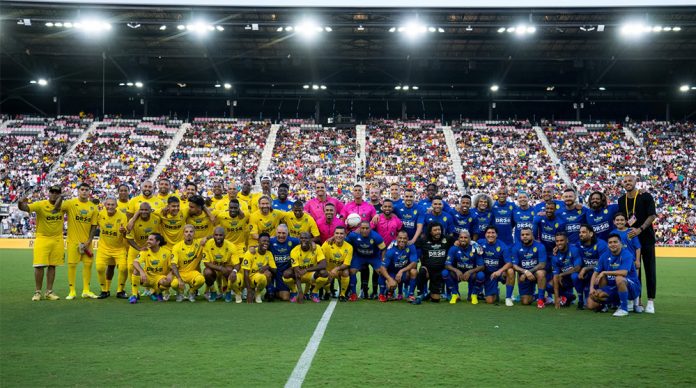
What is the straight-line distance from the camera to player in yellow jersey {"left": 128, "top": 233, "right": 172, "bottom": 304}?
360 inches

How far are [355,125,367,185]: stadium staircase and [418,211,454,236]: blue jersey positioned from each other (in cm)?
2356

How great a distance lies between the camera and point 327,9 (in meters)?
29.5

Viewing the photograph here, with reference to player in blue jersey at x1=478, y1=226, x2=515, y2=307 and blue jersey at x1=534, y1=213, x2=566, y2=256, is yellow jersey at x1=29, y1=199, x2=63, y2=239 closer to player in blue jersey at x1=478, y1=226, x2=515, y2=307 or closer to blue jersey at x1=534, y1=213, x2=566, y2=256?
player in blue jersey at x1=478, y1=226, x2=515, y2=307

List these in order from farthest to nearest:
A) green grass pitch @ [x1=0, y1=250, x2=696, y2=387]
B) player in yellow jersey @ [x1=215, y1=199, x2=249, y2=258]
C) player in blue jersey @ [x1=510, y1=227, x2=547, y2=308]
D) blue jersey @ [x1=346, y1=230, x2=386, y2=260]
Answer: player in yellow jersey @ [x1=215, y1=199, x2=249, y2=258], blue jersey @ [x1=346, y1=230, x2=386, y2=260], player in blue jersey @ [x1=510, y1=227, x2=547, y2=308], green grass pitch @ [x1=0, y1=250, x2=696, y2=387]

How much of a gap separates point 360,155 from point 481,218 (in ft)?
89.0

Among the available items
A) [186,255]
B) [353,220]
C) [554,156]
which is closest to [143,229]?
[186,255]

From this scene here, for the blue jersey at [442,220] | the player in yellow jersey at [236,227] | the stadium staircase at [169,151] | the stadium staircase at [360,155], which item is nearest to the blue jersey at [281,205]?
the player in yellow jersey at [236,227]

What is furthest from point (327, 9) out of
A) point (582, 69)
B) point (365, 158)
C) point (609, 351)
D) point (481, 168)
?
point (609, 351)

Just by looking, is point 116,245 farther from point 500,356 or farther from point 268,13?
point 268,13

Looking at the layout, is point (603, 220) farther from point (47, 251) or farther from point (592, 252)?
point (47, 251)

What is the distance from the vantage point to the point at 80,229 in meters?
9.53

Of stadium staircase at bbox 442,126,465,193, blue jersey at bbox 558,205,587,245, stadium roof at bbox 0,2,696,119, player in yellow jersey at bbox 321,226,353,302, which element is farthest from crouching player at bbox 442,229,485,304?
stadium staircase at bbox 442,126,465,193

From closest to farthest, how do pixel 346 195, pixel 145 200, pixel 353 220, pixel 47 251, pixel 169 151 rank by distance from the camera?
1. pixel 47 251
2. pixel 353 220
3. pixel 145 200
4. pixel 346 195
5. pixel 169 151

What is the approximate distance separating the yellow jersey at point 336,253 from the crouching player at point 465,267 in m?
1.56
